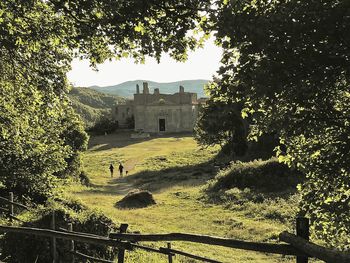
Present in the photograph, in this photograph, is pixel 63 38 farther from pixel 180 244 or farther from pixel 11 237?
pixel 180 244

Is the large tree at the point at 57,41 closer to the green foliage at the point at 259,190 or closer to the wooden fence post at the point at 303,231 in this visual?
the wooden fence post at the point at 303,231

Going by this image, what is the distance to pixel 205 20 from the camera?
6559mm

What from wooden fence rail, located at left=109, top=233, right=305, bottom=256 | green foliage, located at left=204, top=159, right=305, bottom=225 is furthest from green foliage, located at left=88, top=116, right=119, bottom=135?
wooden fence rail, located at left=109, top=233, right=305, bottom=256

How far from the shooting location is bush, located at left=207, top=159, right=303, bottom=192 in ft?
100

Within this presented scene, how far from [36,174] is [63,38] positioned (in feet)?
32.2

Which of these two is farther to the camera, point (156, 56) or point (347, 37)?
point (156, 56)

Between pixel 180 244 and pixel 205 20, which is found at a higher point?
pixel 205 20

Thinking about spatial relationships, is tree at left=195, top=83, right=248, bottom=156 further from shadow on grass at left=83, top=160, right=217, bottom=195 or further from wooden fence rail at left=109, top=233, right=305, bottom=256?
wooden fence rail at left=109, top=233, right=305, bottom=256

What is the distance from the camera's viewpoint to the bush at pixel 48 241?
38.4 feet

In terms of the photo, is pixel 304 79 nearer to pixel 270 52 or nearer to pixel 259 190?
pixel 270 52

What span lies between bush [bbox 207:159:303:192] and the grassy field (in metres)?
2.45

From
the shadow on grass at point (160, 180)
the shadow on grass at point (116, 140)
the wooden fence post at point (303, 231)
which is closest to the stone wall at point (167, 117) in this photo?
the shadow on grass at point (116, 140)

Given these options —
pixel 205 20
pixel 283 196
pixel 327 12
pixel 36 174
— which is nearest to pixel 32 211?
pixel 36 174

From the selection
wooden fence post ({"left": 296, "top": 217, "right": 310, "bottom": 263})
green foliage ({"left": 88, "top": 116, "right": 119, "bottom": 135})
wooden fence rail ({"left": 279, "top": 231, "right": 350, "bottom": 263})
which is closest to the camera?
wooden fence rail ({"left": 279, "top": 231, "right": 350, "bottom": 263})
